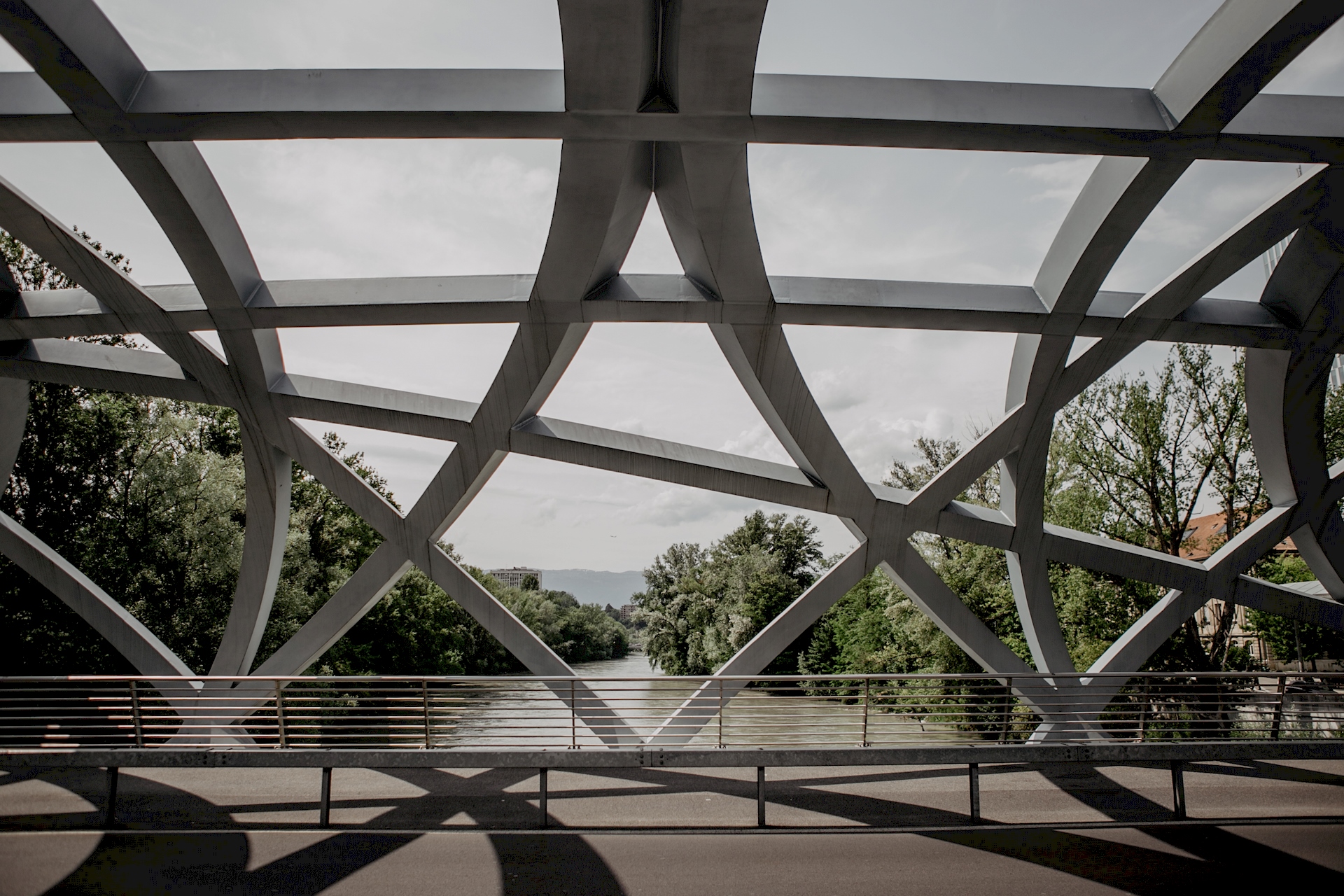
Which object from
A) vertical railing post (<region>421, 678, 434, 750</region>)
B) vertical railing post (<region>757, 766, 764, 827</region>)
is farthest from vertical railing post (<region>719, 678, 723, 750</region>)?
vertical railing post (<region>421, 678, 434, 750</region>)

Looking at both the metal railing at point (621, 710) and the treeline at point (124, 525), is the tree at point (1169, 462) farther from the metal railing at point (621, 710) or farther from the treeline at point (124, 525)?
the treeline at point (124, 525)

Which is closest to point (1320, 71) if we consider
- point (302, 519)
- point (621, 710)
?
point (621, 710)

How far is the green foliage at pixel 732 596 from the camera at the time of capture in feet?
144

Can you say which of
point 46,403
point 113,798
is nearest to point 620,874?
point 113,798

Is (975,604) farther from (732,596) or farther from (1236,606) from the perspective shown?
(732,596)

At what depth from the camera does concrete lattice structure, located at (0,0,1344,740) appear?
6348 mm

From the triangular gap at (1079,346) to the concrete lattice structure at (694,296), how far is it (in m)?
0.09

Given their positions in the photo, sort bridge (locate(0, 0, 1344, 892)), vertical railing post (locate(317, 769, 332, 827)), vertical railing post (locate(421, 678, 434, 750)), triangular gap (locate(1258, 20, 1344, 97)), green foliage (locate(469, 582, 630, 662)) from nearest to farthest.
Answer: bridge (locate(0, 0, 1344, 892)), triangular gap (locate(1258, 20, 1344, 97)), vertical railing post (locate(317, 769, 332, 827)), vertical railing post (locate(421, 678, 434, 750)), green foliage (locate(469, 582, 630, 662))

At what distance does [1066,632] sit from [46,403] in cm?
3116

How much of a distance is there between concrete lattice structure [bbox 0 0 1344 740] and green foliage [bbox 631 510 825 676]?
29.1 metres

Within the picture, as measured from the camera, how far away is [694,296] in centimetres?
927

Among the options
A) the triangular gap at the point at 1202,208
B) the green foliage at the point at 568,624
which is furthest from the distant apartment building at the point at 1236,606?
the green foliage at the point at 568,624

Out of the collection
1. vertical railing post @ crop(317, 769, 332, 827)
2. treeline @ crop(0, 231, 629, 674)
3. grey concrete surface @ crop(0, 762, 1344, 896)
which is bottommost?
grey concrete surface @ crop(0, 762, 1344, 896)

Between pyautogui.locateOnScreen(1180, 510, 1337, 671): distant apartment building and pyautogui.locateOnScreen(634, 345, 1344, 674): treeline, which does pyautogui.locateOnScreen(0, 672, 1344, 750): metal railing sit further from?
pyautogui.locateOnScreen(634, 345, 1344, 674): treeline
